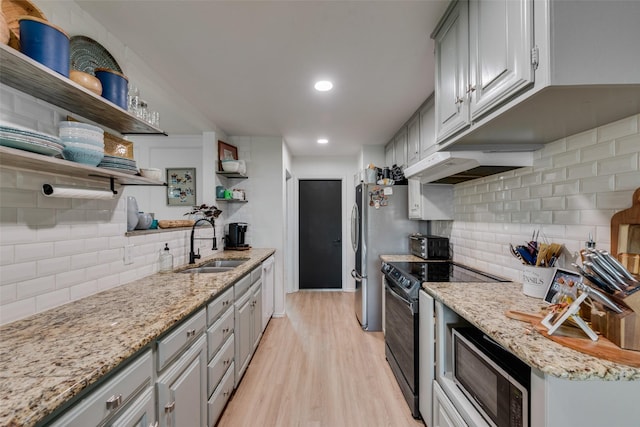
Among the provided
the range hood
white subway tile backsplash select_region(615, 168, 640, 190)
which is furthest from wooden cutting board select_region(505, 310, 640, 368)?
the range hood

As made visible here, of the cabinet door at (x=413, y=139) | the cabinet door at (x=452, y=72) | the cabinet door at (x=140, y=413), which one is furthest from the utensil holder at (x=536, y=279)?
the cabinet door at (x=140, y=413)

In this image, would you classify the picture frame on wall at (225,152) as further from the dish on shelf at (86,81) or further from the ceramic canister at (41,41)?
the ceramic canister at (41,41)

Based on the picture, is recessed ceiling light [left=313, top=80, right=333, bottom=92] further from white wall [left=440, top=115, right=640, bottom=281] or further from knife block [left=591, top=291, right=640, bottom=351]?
knife block [left=591, top=291, right=640, bottom=351]

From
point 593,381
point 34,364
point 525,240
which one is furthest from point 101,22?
point 525,240

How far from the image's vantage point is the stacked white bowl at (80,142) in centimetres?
119

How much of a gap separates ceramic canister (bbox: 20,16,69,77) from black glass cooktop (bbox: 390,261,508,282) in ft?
6.99

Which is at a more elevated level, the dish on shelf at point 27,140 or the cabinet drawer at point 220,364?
the dish on shelf at point 27,140

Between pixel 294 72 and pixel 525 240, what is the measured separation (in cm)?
189

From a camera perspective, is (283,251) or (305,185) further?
(305,185)

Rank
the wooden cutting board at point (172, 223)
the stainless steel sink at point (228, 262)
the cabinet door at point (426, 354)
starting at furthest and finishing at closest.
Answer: the stainless steel sink at point (228, 262) → the wooden cutting board at point (172, 223) → the cabinet door at point (426, 354)

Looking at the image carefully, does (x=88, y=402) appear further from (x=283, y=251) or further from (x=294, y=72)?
(x=283, y=251)

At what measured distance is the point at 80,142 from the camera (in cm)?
121

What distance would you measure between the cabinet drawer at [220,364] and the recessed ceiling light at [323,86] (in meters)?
2.03

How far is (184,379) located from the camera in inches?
50.5
